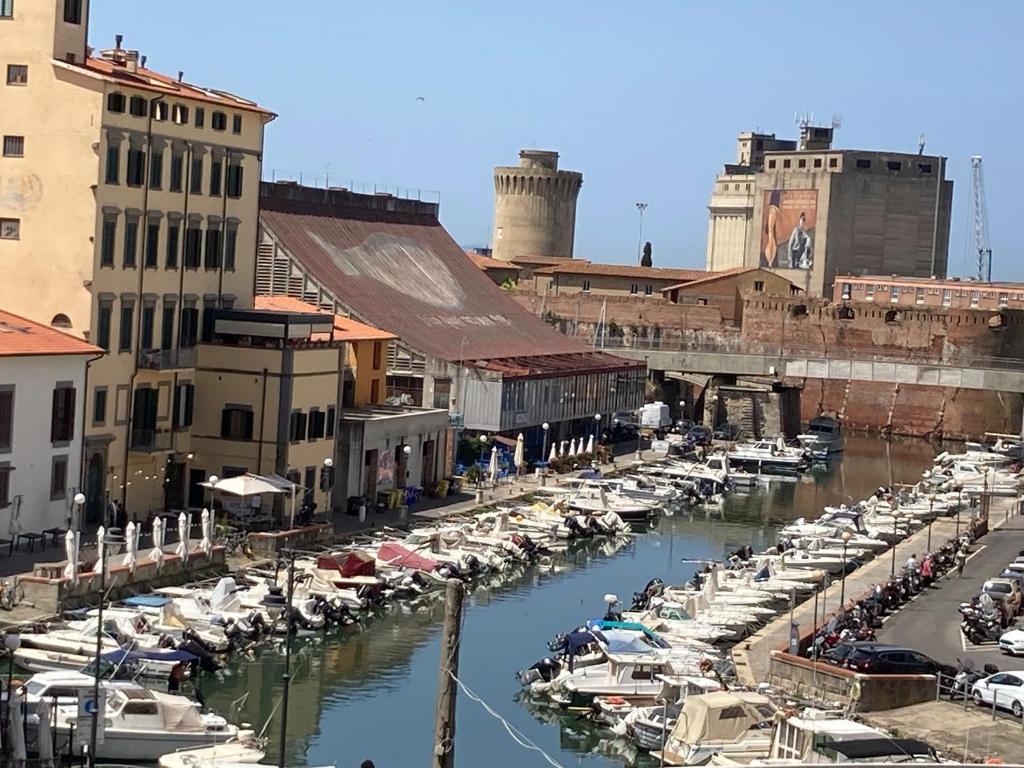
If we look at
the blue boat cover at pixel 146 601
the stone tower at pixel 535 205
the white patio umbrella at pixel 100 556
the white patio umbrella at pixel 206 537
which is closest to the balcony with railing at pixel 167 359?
the white patio umbrella at pixel 206 537

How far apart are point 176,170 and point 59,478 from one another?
9775 mm

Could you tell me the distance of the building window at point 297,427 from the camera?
185 ft

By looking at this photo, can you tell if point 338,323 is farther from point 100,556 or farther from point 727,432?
point 727,432

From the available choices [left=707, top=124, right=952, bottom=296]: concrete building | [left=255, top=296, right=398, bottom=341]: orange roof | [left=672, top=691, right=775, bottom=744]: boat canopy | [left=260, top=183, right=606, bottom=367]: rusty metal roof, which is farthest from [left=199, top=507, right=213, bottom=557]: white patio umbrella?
[left=707, top=124, right=952, bottom=296]: concrete building

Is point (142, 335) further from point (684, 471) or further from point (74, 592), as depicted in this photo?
point (684, 471)

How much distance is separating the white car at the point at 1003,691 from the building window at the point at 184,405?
24.1 m

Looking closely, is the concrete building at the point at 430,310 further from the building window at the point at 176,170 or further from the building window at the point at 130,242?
the building window at the point at 130,242

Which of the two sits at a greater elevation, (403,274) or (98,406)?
(403,274)

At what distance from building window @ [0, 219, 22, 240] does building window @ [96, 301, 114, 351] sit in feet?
8.85

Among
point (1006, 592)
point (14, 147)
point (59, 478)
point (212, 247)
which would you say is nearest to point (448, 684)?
point (59, 478)

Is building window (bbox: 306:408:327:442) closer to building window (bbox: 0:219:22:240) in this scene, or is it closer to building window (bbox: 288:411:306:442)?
building window (bbox: 288:411:306:442)

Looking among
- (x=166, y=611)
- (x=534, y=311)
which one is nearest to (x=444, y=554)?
(x=166, y=611)

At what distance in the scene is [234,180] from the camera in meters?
58.5

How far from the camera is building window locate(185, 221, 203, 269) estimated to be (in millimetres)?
56219
